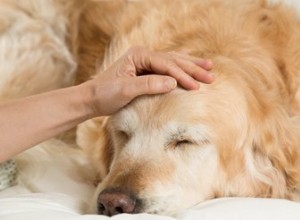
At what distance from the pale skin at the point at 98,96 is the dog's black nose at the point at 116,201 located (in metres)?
0.31

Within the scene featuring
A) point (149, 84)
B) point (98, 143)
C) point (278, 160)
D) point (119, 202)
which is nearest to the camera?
point (119, 202)

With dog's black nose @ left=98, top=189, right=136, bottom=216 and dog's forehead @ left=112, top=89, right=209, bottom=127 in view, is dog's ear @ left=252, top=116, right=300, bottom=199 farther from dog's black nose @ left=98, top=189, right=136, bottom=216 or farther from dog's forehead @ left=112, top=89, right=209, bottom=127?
dog's black nose @ left=98, top=189, right=136, bottom=216

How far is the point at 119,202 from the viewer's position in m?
1.71

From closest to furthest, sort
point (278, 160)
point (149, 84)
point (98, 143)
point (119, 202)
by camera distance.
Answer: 1. point (119, 202)
2. point (149, 84)
3. point (278, 160)
4. point (98, 143)

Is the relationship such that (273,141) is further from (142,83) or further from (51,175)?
(51,175)

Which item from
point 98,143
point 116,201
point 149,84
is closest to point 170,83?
point 149,84

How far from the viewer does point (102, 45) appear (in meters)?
2.80

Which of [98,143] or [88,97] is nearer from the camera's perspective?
[88,97]

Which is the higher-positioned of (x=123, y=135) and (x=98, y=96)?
(x=98, y=96)

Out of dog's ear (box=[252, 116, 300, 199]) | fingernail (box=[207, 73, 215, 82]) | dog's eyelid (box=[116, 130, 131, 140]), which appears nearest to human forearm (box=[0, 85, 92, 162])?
dog's eyelid (box=[116, 130, 131, 140])

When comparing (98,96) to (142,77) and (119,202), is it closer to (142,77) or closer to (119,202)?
(142,77)

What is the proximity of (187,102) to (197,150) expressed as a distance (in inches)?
6.1

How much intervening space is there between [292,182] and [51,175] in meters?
0.85

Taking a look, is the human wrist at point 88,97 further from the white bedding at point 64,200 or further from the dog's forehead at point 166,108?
the white bedding at point 64,200
